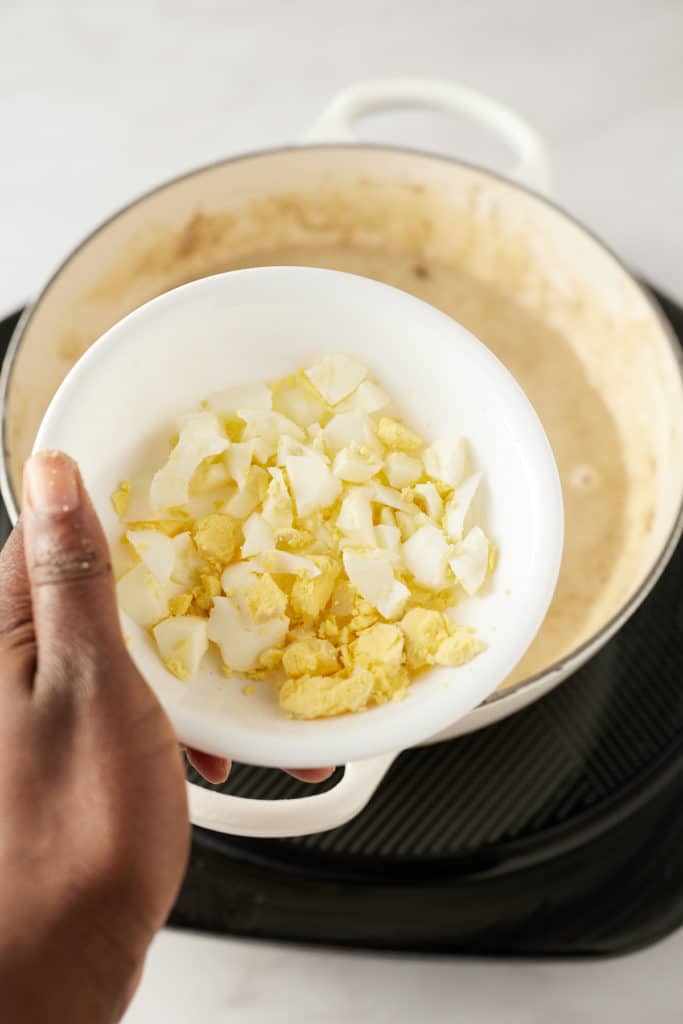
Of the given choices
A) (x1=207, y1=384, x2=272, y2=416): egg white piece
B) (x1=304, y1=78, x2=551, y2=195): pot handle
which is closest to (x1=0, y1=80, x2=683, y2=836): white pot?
(x1=304, y1=78, x2=551, y2=195): pot handle

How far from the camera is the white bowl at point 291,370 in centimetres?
52

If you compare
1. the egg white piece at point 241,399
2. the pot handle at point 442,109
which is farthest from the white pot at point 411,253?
the egg white piece at point 241,399

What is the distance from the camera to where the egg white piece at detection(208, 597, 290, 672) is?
0.56 meters

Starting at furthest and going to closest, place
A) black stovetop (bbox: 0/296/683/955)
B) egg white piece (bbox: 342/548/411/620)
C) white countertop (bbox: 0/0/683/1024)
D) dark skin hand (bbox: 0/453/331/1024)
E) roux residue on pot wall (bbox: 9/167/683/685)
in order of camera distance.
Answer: white countertop (bbox: 0/0/683/1024)
roux residue on pot wall (bbox: 9/167/683/685)
black stovetop (bbox: 0/296/683/955)
egg white piece (bbox: 342/548/411/620)
dark skin hand (bbox: 0/453/331/1024)

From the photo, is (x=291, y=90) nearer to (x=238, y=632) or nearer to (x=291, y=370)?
(x=291, y=370)

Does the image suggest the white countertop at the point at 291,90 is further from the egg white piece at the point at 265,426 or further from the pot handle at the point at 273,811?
the pot handle at the point at 273,811

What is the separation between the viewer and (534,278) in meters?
0.97

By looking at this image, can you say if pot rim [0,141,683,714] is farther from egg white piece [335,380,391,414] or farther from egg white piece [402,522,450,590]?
egg white piece [335,380,391,414]

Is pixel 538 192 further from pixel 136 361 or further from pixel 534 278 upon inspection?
pixel 136 361

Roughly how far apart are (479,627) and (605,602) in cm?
33

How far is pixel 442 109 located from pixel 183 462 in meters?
0.51

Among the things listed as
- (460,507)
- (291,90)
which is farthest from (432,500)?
(291,90)

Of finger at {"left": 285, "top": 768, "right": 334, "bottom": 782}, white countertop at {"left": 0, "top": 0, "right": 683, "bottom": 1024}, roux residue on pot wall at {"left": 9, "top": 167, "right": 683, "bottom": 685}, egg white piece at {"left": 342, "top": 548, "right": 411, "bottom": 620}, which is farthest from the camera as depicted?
white countertop at {"left": 0, "top": 0, "right": 683, "bottom": 1024}

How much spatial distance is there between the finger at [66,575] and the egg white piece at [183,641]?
71 millimetres
